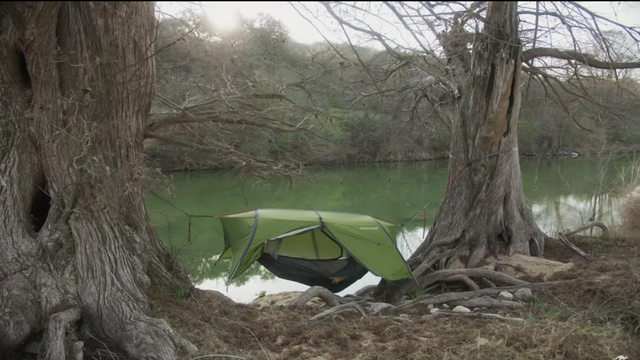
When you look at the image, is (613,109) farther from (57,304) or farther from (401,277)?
(57,304)

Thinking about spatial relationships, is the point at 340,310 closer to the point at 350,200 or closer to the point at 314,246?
the point at 314,246

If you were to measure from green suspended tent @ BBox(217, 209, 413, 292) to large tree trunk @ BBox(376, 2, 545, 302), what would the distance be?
539 millimetres

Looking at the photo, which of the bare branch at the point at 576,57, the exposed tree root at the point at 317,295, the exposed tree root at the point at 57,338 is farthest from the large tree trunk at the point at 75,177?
the bare branch at the point at 576,57

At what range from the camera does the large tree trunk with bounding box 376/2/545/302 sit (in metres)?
5.68

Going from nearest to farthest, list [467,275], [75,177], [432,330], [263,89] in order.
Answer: [75,177]
[432,330]
[263,89]
[467,275]

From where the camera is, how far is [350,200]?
51.7 ft

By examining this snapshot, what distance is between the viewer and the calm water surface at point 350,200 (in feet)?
25.1

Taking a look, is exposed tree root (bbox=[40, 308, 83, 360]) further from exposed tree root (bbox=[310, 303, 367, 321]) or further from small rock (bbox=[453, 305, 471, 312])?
small rock (bbox=[453, 305, 471, 312])

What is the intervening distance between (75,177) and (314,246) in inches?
155

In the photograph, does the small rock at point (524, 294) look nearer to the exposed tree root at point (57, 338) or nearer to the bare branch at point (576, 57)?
the bare branch at point (576, 57)

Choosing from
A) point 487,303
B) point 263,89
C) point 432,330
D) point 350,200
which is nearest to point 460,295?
point 487,303

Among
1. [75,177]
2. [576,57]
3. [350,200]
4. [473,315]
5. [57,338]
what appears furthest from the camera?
[350,200]

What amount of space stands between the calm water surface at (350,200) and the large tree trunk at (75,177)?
1498 millimetres

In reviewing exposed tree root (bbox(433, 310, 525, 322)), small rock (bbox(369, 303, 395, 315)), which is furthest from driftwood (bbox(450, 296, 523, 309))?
small rock (bbox(369, 303, 395, 315))
